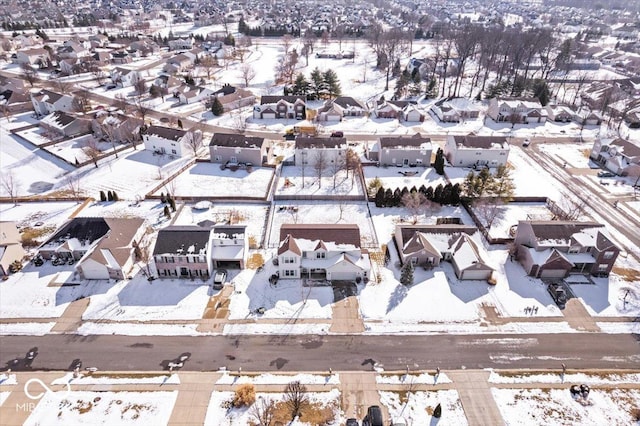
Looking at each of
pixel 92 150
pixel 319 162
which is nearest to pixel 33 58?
pixel 92 150

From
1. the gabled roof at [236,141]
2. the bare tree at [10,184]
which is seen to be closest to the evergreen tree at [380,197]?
the gabled roof at [236,141]

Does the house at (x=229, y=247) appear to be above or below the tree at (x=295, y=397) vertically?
above

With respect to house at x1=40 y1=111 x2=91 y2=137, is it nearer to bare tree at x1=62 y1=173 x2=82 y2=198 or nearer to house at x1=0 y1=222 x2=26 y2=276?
bare tree at x1=62 y1=173 x2=82 y2=198

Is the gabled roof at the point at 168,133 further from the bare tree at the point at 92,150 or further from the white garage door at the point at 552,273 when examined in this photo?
the white garage door at the point at 552,273

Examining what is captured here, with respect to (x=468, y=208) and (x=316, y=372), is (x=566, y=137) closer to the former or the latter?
(x=468, y=208)

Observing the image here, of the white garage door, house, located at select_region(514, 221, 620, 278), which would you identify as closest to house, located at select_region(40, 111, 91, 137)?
house, located at select_region(514, 221, 620, 278)

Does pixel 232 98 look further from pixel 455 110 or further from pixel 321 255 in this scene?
pixel 321 255

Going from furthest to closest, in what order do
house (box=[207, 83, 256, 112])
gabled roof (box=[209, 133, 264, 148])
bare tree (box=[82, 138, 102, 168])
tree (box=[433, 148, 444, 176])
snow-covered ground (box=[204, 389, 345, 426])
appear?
house (box=[207, 83, 256, 112]) → bare tree (box=[82, 138, 102, 168]) → gabled roof (box=[209, 133, 264, 148]) → tree (box=[433, 148, 444, 176]) → snow-covered ground (box=[204, 389, 345, 426])
